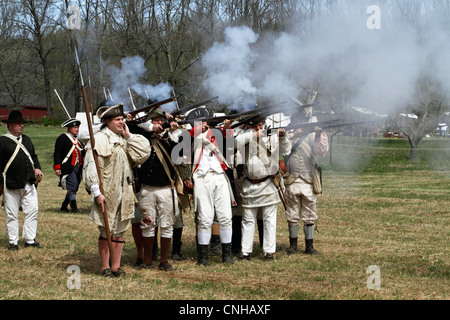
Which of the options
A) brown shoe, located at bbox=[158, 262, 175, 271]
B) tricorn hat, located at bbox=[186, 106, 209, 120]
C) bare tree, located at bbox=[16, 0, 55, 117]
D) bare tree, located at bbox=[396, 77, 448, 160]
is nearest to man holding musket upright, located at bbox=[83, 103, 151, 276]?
brown shoe, located at bbox=[158, 262, 175, 271]

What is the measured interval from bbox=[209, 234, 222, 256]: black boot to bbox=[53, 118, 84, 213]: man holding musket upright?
550 centimetres

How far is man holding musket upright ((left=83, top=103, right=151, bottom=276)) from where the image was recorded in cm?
738

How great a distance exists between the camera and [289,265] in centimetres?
836

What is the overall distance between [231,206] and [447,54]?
3.63 m

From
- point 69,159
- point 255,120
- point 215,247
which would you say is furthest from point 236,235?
point 69,159

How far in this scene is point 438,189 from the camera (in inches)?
735

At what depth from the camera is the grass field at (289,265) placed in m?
6.76

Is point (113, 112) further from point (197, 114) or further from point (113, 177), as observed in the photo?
point (197, 114)

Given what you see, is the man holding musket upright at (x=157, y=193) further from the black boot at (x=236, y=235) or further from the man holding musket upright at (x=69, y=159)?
the man holding musket upright at (x=69, y=159)

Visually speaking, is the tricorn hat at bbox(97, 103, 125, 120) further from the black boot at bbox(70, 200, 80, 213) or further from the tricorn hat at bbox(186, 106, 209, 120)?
the black boot at bbox(70, 200, 80, 213)

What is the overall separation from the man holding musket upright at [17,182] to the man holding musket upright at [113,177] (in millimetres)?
2427

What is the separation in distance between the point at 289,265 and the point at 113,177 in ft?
8.89

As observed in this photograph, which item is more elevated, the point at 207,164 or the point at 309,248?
the point at 207,164
